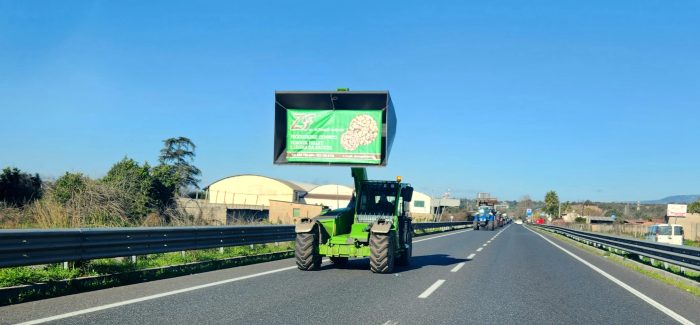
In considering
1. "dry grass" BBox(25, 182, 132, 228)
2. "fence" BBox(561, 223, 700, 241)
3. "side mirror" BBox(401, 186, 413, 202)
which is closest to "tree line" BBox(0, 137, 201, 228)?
"dry grass" BBox(25, 182, 132, 228)

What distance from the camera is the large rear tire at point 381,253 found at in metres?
12.6

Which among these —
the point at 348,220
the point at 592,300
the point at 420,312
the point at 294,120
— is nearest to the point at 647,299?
the point at 592,300

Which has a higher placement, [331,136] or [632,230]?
[331,136]

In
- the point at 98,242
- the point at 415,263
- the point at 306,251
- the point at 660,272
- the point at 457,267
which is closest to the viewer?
the point at 98,242

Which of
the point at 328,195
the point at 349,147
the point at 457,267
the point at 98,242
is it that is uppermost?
the point at 349,147

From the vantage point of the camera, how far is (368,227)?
1332 centimetres

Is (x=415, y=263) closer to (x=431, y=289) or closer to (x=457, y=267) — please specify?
(x=457, y=267)

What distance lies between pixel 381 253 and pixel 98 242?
19.5ft

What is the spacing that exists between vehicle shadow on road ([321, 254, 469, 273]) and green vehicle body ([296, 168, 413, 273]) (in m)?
0.30

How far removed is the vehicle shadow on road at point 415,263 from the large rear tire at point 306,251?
0.98 metres

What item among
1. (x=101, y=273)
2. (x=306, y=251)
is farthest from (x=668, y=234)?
(x=101, y=273)

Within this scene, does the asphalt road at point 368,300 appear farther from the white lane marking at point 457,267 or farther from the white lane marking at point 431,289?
the white lane marking at point 457,267

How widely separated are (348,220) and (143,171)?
1902 centimetres

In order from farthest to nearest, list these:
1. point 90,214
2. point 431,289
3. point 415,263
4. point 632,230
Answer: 1. point 632,230
2. point 415,263
3. point 90,214
4. point 431,289
